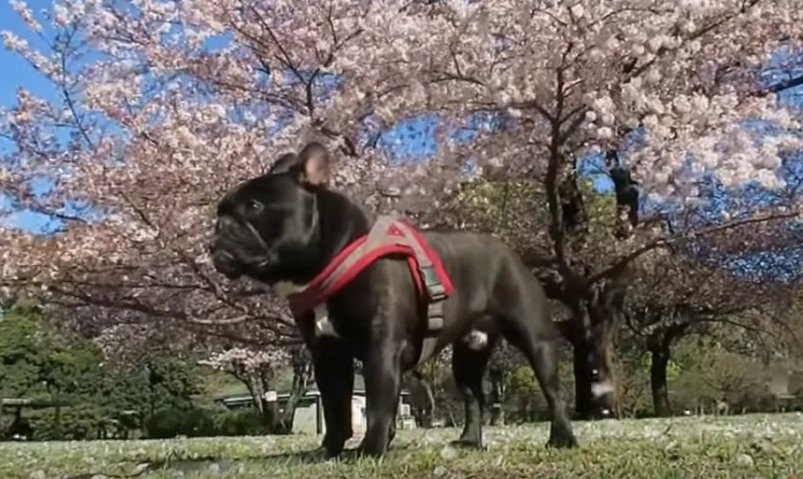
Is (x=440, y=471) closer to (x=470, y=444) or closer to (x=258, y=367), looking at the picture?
(x=470, y=444)

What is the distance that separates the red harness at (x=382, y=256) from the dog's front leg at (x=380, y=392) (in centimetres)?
35

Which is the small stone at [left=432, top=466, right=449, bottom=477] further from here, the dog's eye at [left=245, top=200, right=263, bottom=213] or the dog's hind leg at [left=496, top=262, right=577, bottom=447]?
the dog's eye at [left=245, top=200, right=263, bottom=213]

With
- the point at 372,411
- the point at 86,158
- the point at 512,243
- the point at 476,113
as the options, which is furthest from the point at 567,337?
the point at 372,411

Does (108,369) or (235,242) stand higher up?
(108,369)

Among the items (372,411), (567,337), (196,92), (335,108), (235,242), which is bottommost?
(372,411)

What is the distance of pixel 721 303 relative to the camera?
27.7 metres

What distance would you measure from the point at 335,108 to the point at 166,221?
2590 mm

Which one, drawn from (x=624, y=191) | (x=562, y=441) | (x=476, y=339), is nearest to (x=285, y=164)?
(x=476, y=339)

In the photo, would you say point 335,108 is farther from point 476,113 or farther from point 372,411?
point 372,411

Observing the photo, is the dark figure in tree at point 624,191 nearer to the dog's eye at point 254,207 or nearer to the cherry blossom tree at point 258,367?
the dog's eye at point 254,207

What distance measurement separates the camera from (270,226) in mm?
5305

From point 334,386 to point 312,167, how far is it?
1.12 meters

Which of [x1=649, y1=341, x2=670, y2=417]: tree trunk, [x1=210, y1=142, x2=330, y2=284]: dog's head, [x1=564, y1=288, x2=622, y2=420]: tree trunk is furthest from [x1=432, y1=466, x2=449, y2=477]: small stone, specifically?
[x1=649, y1=341, x2=670, y2=417]: tree trunk

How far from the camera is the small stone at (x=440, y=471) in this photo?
15.5 feet
